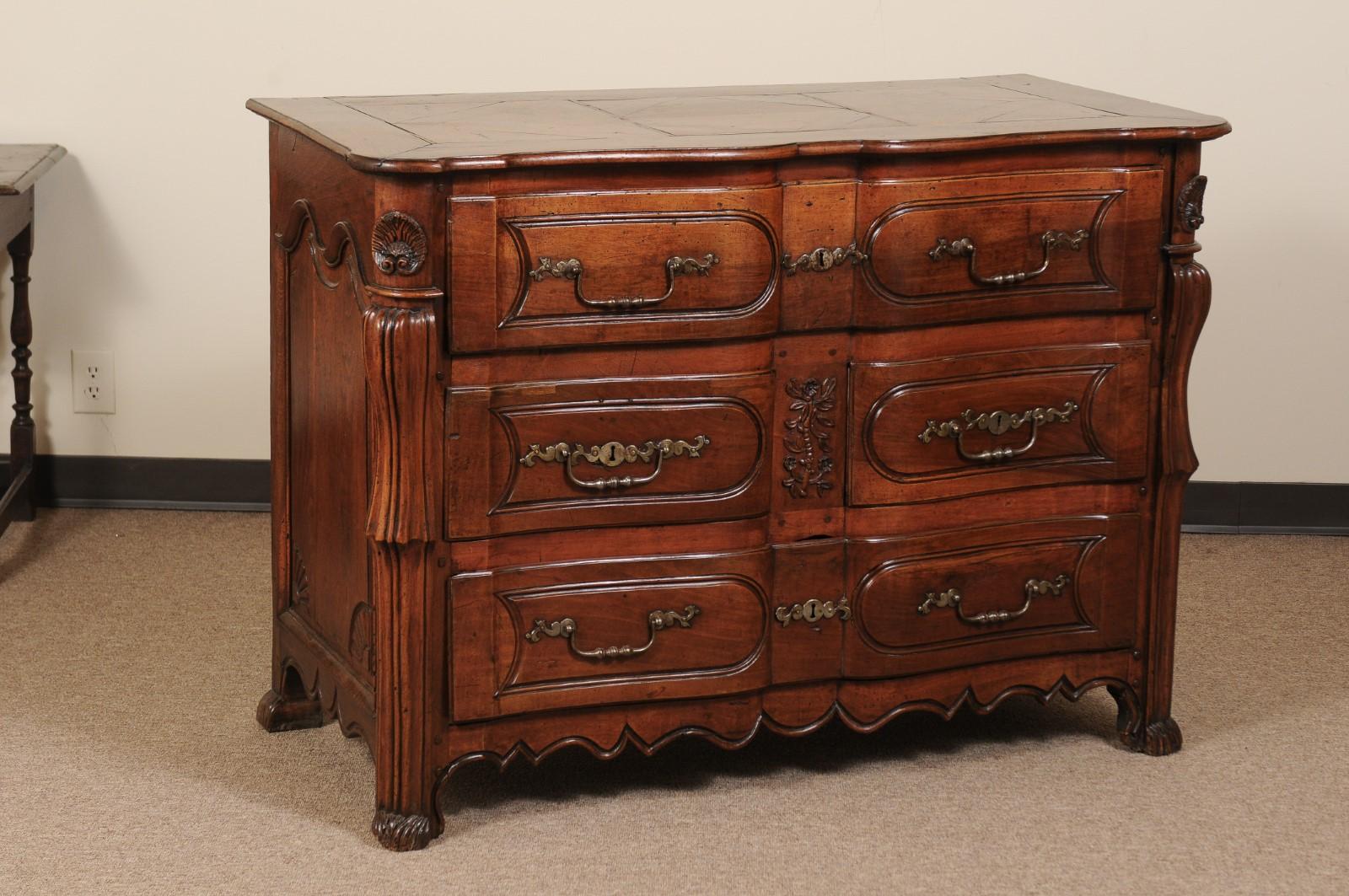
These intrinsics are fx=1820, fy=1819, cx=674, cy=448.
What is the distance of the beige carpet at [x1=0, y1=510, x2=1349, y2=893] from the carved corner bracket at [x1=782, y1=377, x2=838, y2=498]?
1.51 ft

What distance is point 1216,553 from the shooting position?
3.71 m

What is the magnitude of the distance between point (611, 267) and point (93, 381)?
73.7 inches

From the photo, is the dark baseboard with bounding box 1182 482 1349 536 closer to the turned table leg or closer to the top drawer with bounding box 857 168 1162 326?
the top drawer with bounding box 857 168 1162 326

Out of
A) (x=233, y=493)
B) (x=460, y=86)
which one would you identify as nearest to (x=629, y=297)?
(x=460, y=86)

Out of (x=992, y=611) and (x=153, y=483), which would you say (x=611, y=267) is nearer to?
(x=992, y=611)

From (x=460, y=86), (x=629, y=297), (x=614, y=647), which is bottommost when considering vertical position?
(x=614, y=647)

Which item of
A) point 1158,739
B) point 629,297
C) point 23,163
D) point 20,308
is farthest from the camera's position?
point 20,308

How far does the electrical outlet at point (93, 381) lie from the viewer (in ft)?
12.4

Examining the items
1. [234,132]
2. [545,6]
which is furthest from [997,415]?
[234,132]

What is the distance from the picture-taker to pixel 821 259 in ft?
7.84

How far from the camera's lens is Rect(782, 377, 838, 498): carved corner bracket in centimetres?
244

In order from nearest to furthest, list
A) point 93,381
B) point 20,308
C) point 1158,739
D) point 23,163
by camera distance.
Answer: point 1158,739 → point 23,163 → point 20,308 → point 93,381

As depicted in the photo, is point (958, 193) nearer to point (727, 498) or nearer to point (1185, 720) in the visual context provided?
point (727, 498)

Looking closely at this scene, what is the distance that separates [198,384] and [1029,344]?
195 centimetres
